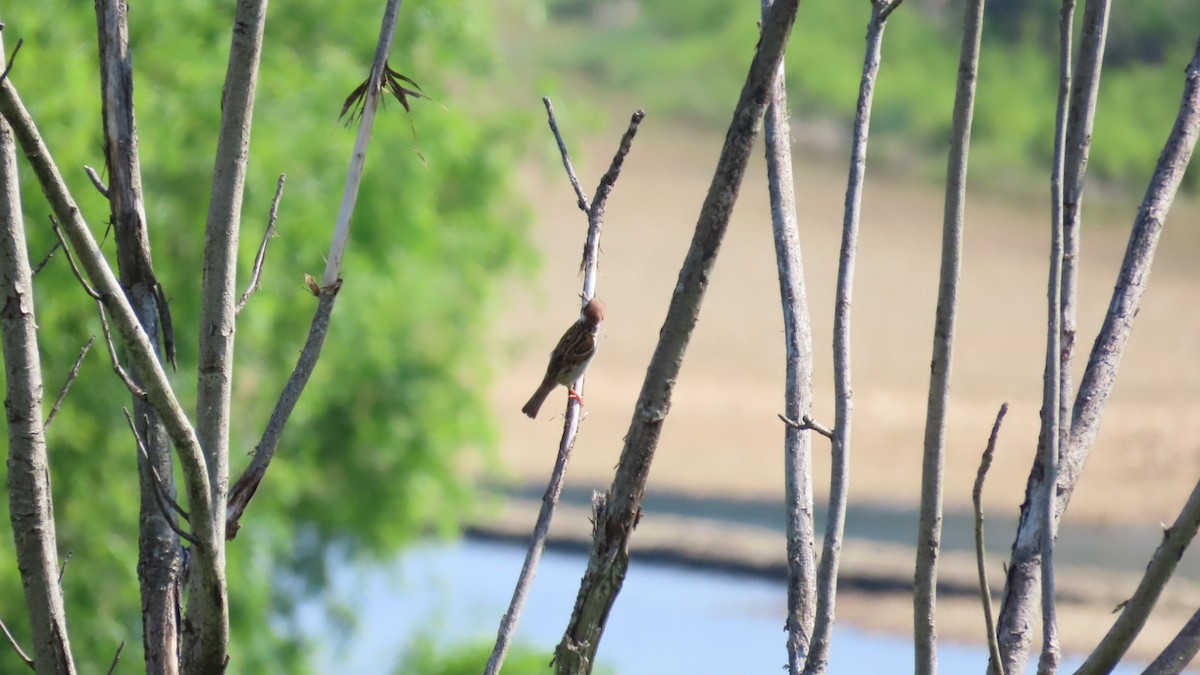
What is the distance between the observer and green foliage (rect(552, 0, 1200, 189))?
2412cm

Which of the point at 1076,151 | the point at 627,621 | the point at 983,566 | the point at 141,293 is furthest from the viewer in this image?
the point at 627,621

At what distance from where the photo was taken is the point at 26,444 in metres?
1.48

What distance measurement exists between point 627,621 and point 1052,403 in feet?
35.8

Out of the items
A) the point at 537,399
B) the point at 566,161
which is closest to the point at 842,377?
the point at 566,161

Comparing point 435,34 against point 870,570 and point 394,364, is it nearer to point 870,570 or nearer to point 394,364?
point 394,364

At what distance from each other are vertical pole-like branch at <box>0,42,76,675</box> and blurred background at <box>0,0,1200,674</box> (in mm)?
598

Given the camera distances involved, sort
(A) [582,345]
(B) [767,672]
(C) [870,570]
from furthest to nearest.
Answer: (C) [870,570] → (B) [767,672] → (A) [582,345]

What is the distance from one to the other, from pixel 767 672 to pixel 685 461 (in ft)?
27.3

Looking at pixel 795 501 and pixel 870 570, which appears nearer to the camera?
pixel 795 501

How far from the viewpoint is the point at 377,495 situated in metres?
10.7

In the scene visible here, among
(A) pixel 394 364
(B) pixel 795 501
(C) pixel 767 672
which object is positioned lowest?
(B) pixel 795 501

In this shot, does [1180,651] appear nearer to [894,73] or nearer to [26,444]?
[26,444]

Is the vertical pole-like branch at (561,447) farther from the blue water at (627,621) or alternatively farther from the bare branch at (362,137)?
the blue water at (627,621)

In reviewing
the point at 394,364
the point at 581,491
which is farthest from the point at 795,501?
the point at 581,491
